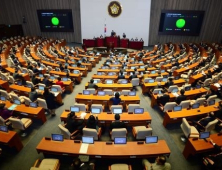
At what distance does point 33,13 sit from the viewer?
24.9m

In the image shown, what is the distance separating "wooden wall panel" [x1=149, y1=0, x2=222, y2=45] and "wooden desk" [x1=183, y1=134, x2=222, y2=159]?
20109 millimetres

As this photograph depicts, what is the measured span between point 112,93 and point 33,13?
23.1 metres

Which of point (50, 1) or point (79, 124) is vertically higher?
point (50, 1)

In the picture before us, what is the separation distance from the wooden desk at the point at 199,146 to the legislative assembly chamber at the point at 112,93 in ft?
0.11

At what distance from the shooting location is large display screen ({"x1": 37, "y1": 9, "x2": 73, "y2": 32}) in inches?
933

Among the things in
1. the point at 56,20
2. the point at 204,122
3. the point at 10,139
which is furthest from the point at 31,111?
the point at 56,20

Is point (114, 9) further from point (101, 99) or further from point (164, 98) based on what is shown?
point (164, 98)

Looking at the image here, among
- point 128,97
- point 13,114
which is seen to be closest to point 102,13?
point 128,97

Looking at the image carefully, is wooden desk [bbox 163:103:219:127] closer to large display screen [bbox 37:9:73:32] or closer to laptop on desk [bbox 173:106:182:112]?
laptop on desk [bbox 173:106:182:112]

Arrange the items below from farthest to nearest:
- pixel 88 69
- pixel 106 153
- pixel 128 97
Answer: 1. pixel 88 69
2. pixel 128 97
3. pixel 106 153

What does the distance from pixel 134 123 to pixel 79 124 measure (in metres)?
2.31

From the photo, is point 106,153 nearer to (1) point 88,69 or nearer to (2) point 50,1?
(1) point 88,69

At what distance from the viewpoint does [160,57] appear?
1673 cm

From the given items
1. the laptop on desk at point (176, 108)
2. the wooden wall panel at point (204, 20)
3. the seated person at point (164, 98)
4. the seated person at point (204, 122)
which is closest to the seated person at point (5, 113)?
the seated person at point (164, 98)
